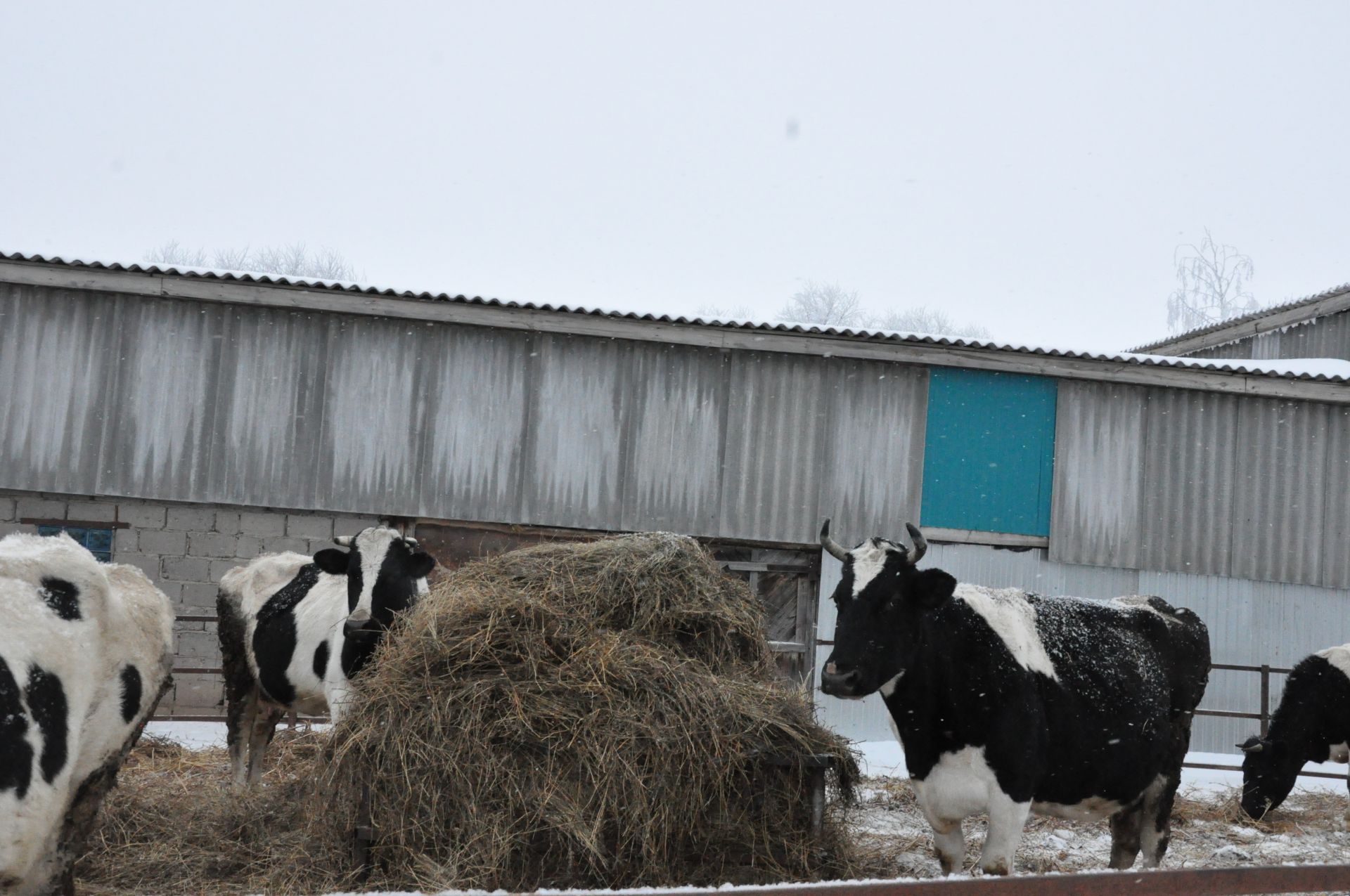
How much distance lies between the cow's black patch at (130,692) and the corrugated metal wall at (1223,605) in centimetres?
858

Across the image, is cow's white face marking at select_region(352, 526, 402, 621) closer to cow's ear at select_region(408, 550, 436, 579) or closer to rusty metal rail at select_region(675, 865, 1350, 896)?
cow's ear at select_region(408, 550, 436, 579)

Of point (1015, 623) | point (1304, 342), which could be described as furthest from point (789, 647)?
point (1304, 342)

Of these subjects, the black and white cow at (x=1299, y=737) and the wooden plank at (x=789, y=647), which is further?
the wooden plank at (x=789, y=647)

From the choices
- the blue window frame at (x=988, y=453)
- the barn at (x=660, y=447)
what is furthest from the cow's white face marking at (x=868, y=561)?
the blue window frame at (x=988, y=453)

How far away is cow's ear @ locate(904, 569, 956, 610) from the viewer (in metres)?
5.71

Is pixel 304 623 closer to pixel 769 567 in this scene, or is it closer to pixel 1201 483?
pixel 769 567

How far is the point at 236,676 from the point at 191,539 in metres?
3.49

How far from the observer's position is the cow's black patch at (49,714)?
13.1 ft

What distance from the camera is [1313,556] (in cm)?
1311

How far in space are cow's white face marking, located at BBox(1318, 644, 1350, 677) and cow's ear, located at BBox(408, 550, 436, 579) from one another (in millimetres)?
6364

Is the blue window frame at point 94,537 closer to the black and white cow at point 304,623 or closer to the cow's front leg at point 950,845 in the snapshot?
the black and white cow at point 304,623

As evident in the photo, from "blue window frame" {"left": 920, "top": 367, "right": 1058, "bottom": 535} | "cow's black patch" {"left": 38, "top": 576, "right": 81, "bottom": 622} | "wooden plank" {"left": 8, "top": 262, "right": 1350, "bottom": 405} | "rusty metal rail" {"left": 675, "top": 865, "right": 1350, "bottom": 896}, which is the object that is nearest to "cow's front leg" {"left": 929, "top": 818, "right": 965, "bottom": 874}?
"rusty metal rail" {"left": 675, "top": 865, "right": 1350, "bottom": 896}

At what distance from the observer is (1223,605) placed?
1292cm

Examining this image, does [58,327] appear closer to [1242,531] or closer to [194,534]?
[194,534]
